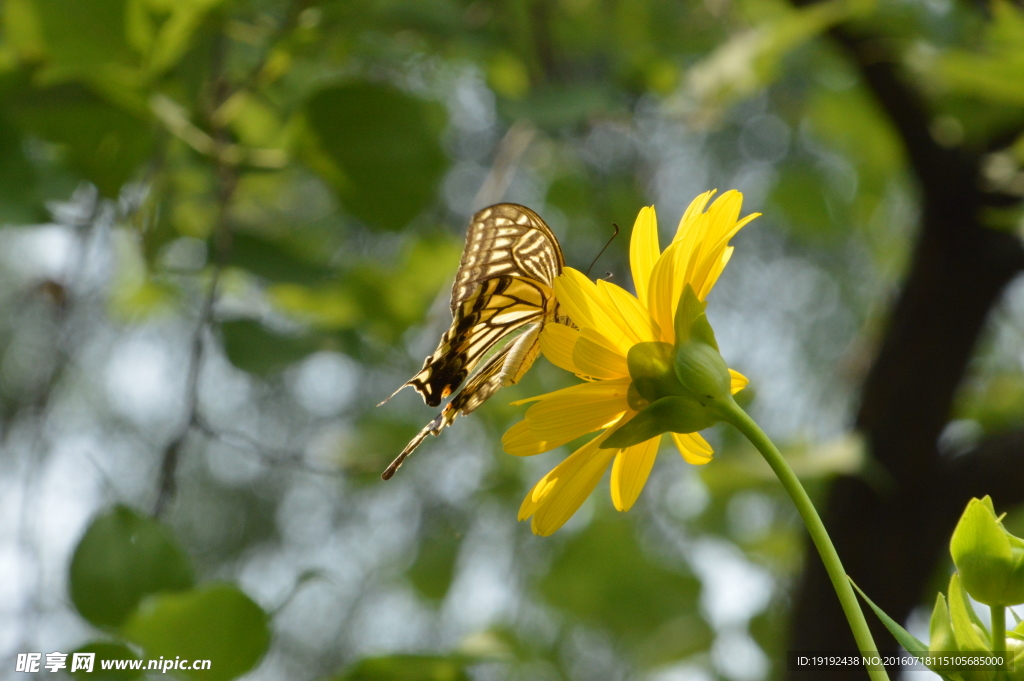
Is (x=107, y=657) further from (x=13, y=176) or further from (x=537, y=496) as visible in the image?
(x=13, y=176)

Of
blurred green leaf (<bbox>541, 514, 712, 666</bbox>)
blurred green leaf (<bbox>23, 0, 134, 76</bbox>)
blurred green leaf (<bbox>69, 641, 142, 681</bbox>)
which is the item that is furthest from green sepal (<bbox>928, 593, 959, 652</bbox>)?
blurred green leaf (<bbox>541, 514, 712, 666</bbox>)

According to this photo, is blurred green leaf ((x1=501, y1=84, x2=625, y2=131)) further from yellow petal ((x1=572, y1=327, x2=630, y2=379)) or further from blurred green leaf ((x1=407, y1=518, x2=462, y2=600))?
blurred green leaf ((x1=407, y1=518, x2=462, y2=600))

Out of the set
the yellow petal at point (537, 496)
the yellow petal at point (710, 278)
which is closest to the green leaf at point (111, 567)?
the yellow petal at point (537, 496)

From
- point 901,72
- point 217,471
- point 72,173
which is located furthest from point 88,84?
point 217,471

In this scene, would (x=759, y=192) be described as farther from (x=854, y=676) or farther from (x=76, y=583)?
(x=76, y=583)

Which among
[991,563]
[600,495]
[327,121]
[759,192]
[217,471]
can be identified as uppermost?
[759,192]

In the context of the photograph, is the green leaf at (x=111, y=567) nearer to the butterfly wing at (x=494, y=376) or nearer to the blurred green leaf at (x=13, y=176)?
the butterfly wing at (x=494, y=376)
